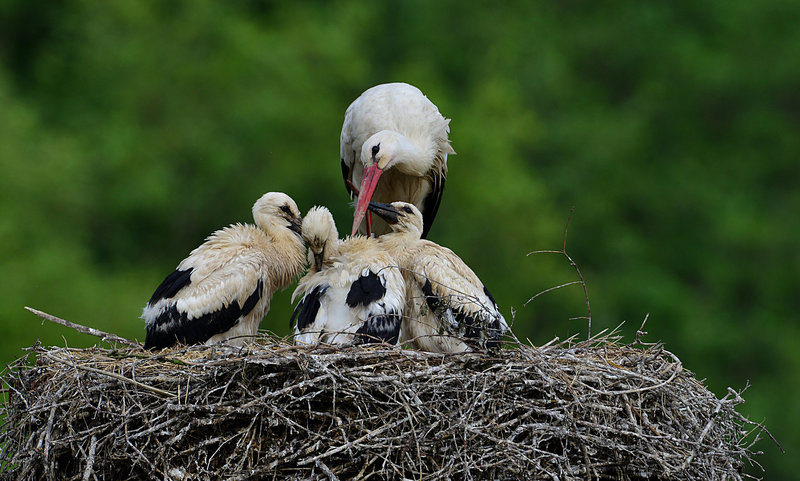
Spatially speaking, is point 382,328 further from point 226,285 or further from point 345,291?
point 226,285

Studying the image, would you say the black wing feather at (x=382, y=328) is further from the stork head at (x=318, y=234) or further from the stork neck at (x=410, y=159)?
the stork neck at (x=410, y=159)

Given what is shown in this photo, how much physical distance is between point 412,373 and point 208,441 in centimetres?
81

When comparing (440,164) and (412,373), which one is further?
(440,164)

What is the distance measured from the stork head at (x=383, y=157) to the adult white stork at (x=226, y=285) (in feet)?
1.95

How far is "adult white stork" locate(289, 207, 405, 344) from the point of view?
514cm

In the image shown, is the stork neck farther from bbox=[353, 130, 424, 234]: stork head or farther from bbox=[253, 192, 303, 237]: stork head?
bbox=[253, 192, 303, 237]: stork head

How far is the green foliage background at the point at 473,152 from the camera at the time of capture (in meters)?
13.6

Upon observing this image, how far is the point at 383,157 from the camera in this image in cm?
655

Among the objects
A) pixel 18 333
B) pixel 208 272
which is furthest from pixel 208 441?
pixel 18 333

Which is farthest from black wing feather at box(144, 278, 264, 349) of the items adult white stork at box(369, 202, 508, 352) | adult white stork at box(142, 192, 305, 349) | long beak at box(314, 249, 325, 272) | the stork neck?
the stork neck

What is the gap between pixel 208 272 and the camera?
18.5 ft

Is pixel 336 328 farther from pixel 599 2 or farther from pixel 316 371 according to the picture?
pixel 599 2

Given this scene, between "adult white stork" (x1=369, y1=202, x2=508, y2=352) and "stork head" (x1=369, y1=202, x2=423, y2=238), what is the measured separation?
13cm

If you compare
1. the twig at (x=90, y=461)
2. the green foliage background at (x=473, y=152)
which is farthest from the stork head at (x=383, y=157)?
the green foliage background at (x=473, y=152)
